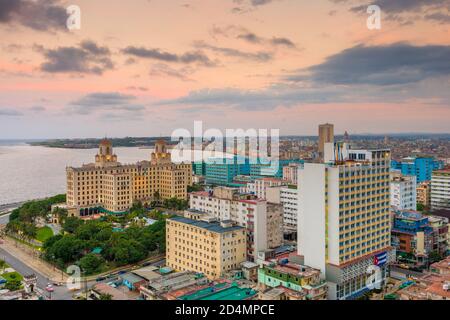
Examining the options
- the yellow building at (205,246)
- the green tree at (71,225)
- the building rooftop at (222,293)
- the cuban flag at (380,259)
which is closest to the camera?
the building rooftop at (222,293)

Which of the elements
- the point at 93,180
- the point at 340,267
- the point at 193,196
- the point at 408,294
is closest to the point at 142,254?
the point at 193,196

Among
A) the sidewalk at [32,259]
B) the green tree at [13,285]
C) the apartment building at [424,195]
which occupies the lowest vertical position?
the sidewalk at [32,259]

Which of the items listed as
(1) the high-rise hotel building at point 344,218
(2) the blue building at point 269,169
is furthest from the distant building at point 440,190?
(1) the high-rise hotel building at point 344,218

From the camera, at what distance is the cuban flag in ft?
18.8

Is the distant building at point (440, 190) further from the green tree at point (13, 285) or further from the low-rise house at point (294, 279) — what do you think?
the green tree at point (13, 285)

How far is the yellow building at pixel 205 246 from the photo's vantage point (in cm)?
596

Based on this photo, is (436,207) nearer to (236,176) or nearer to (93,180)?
(236,176)

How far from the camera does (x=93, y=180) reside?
1160 cm

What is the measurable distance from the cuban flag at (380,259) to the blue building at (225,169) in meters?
9.83

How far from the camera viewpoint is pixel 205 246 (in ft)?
20.1

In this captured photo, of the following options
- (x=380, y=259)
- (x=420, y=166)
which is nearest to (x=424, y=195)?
(x=420, y=166)

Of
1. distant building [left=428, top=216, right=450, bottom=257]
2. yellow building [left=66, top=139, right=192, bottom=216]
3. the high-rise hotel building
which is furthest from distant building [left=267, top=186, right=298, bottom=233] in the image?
yellow building [left=66, top=139, right=192, bottom=216]

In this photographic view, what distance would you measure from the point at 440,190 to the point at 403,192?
8.48 feet
